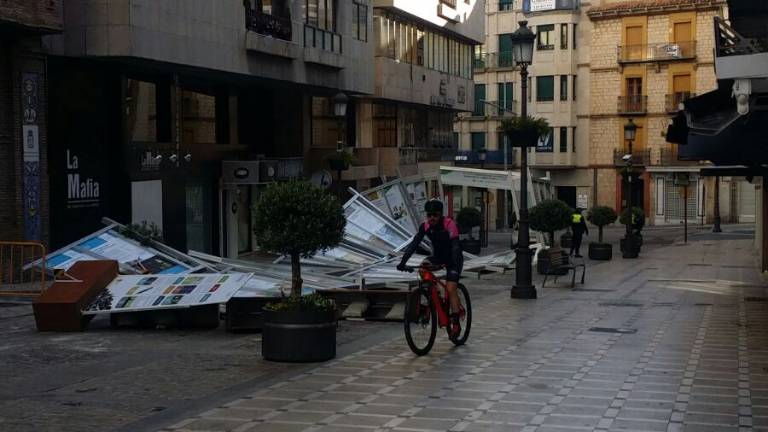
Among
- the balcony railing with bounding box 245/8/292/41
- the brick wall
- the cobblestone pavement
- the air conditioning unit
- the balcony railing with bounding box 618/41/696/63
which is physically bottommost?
the cobblestone pavement

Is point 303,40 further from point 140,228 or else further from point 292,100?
point 140,228

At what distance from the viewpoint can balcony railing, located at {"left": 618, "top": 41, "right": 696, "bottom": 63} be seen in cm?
6250

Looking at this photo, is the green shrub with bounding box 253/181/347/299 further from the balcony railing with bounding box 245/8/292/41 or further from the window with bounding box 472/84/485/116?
the window with bounding box 472/84/485/116

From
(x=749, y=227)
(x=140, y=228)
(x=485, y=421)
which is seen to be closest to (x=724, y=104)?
(x=485, y=421)

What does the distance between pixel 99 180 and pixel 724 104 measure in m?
14.0

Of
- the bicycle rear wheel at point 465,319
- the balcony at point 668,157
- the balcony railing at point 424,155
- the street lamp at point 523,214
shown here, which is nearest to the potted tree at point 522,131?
the street lamp at point 523,214

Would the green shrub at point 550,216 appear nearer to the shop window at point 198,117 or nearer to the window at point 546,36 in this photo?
the shop window at point 198,117

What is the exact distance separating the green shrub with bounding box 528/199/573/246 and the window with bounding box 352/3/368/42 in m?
8.90

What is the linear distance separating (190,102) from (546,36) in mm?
43411

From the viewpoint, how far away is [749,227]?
58.1 m

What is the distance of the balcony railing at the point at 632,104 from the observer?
64.4 metres

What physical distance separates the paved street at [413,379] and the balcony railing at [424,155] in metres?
24.6

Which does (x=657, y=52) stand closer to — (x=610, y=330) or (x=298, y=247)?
(x=610, y=330)

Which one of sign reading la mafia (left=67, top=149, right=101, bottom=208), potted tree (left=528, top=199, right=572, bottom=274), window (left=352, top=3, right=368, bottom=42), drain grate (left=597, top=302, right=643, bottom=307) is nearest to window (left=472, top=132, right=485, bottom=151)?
window (left=352, top=3, right=368, bottom=42)
